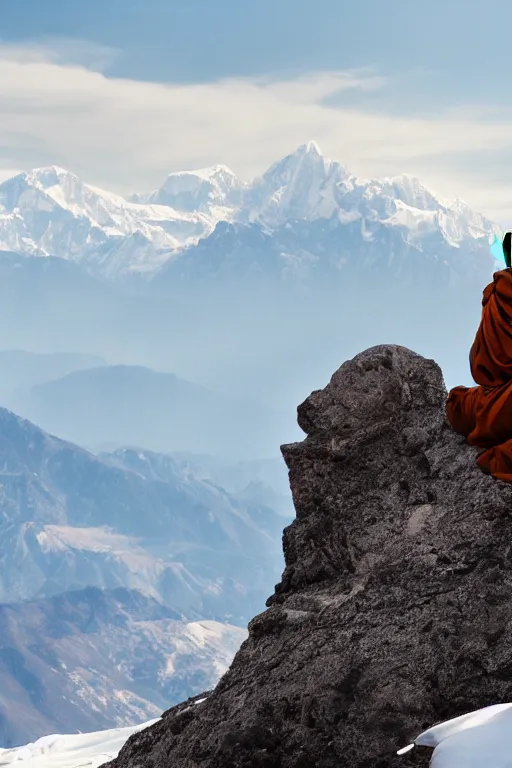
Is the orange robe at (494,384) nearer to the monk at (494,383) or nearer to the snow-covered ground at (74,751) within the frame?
the monk at (494,383)

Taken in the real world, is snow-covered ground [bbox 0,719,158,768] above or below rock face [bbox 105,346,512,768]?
above

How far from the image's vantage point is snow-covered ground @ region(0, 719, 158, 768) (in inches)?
1471

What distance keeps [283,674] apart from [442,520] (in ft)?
7.18

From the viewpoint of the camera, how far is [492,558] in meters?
9.12

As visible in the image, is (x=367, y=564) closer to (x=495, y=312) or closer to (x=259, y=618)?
(x=259, y=618)

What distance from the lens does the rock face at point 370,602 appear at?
843cm

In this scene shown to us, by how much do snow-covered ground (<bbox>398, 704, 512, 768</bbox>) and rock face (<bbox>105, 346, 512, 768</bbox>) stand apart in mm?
232

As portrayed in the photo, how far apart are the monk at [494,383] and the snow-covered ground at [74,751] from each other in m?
24.9

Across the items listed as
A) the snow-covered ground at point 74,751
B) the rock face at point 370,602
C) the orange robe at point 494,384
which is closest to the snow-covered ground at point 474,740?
the rock face at point 370,602

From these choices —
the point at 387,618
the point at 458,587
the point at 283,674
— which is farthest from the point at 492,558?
the point at 283,674

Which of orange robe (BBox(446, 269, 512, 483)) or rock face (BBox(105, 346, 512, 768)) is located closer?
rock face (BBox(105, 346, 512, 768))

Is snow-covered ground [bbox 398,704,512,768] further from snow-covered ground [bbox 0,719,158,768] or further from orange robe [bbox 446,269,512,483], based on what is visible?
snow-covered ground [bbox 0,719,158,768]

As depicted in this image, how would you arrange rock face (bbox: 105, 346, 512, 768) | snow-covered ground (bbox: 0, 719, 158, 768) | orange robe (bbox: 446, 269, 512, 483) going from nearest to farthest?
rock face (bbox: 105, 346, 512, 768), orange robe (bbox: 446, 269, 512, 483), snow-covered ground (bbox: 0, 719, 158, 768)

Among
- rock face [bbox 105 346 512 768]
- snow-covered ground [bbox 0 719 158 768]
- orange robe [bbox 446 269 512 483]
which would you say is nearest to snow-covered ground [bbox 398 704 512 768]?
rock face [bbox 105 346 512 768]
